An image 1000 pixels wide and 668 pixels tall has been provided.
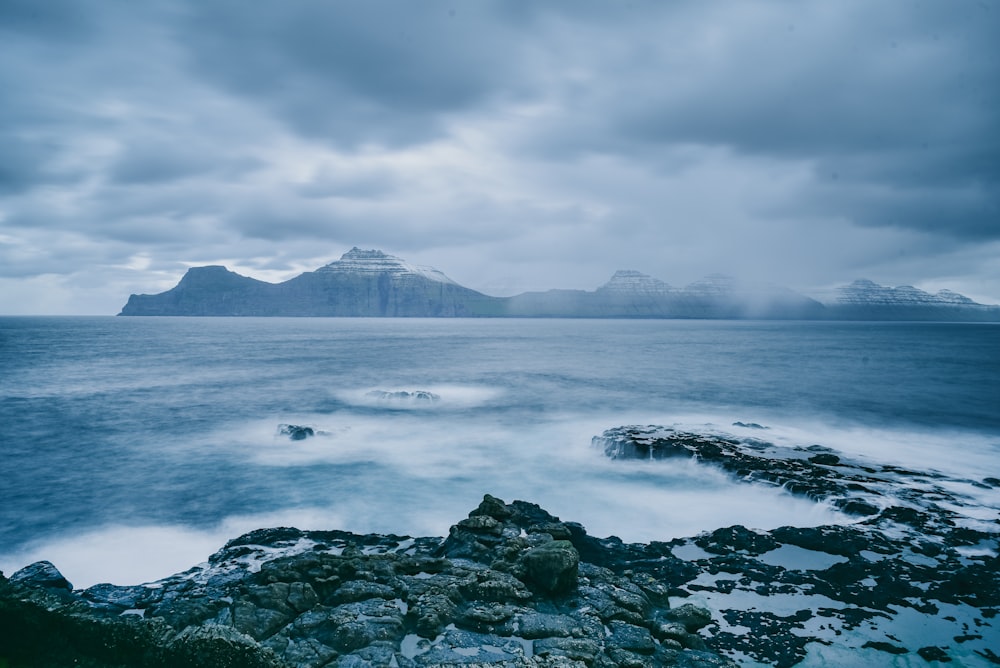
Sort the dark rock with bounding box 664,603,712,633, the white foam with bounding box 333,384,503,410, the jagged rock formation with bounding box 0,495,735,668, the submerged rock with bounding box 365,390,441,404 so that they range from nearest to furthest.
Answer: the jagged rock formation with bounding box 0,495,735,668 → the dark rock with bounding box 664,603,712,633 → the white foam with bounding box 333,384,503,410 → the submerged rock with bounding box 365,390,441,404

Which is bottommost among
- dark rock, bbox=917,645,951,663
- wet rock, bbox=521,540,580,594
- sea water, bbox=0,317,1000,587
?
sea water, bbox=0,317,1000,587

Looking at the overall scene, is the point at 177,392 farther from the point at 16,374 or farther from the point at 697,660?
the point at 697,660

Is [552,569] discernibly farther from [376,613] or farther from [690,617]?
[376,613]

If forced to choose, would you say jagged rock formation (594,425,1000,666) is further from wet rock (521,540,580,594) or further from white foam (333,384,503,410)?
white foam (333,384,503,410)

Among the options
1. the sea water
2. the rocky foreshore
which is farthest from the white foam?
the rocky foreshore

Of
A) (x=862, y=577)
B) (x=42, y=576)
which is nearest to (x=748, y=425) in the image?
(x=862, y=577)

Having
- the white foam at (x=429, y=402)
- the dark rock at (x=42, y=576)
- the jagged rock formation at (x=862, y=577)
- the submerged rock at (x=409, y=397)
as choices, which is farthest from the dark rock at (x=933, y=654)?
the submerged rock at (x=409, y=397)

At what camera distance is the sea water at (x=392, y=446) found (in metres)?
17.2

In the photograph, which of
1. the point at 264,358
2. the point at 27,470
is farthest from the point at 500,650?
the point at 264,358

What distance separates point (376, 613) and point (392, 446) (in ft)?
54.8

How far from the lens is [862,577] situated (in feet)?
40.8

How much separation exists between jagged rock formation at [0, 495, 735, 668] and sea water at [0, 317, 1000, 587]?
3238 mm

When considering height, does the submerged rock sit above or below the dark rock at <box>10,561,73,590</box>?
below

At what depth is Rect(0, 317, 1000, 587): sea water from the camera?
56.5 feet
